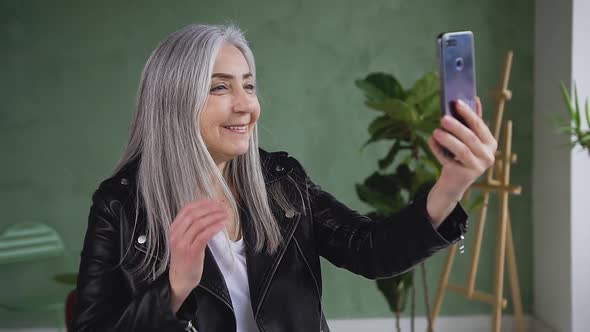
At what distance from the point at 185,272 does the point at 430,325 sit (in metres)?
2.39

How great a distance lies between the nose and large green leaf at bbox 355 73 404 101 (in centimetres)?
161

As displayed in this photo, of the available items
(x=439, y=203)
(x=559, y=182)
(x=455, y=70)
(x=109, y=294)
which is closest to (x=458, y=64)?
(x=455, y=70)

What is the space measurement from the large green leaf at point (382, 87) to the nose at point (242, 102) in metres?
1.61

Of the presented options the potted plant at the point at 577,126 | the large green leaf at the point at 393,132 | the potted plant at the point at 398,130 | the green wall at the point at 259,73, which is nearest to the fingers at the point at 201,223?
the potted plant at the point at 398,130

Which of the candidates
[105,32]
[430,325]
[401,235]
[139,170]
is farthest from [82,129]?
[401,235]

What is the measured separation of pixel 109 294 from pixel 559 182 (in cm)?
289

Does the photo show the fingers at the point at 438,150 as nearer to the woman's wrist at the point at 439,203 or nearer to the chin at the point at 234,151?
the woman's wrist at the point at 439,203

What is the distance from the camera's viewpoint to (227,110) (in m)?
1.51

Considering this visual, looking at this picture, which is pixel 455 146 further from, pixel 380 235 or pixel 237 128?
pixel 237 128

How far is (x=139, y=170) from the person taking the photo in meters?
1.57

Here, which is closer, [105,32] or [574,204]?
[574,204]

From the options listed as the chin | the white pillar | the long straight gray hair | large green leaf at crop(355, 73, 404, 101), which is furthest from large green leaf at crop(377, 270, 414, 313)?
the chin

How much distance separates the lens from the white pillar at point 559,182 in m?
3.49

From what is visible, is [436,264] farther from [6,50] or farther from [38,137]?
[6,50]
